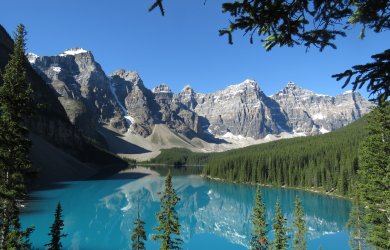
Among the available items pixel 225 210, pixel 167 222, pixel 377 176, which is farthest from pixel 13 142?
pixel 225 210

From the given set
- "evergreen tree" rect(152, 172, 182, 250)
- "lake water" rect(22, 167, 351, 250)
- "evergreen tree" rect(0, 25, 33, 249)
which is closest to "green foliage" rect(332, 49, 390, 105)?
"evergreen tree" rect(0, 25, 33, 249)

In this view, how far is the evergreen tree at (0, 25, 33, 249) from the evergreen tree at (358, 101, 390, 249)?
2371cm

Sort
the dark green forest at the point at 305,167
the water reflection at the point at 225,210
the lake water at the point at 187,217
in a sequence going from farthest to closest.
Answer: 1. the dark green forest at the point at 305,167
2. the water reflection at the point at 225,210
3. the lake water at the point at 187,217

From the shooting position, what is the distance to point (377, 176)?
26.5 metres

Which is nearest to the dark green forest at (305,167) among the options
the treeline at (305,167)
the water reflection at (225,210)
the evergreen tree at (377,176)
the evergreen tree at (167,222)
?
the treeline at (305,167)

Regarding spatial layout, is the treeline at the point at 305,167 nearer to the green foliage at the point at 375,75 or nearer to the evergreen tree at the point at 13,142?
the evergreen tree at the point at 13,142

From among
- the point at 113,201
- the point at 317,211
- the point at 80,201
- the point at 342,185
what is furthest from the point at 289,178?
the point at 80,201

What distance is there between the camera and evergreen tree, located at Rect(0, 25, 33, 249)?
16781mm

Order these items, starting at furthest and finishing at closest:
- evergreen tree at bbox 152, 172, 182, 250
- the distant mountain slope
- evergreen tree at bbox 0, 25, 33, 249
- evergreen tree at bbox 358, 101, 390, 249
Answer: the distant mountain slope
evergreen tree at bbox 152, 172, 182, 250
evergreen tree at bbox 358, 101, 390, 249
evergreen tree at bbox 0, 25, 33, 249

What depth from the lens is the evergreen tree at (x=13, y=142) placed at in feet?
55.1

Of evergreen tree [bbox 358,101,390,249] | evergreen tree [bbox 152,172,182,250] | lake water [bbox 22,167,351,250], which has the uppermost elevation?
evergreen tree [bbox 358,101,390,249]

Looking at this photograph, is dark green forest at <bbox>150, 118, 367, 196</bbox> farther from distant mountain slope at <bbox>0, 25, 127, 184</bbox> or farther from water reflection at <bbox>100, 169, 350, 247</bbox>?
distant mountain slope at <bbox>0, 25, 127, 184</bbox>

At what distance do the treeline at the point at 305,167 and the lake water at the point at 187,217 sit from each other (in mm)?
10061

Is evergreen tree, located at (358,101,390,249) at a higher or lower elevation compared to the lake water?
higher
